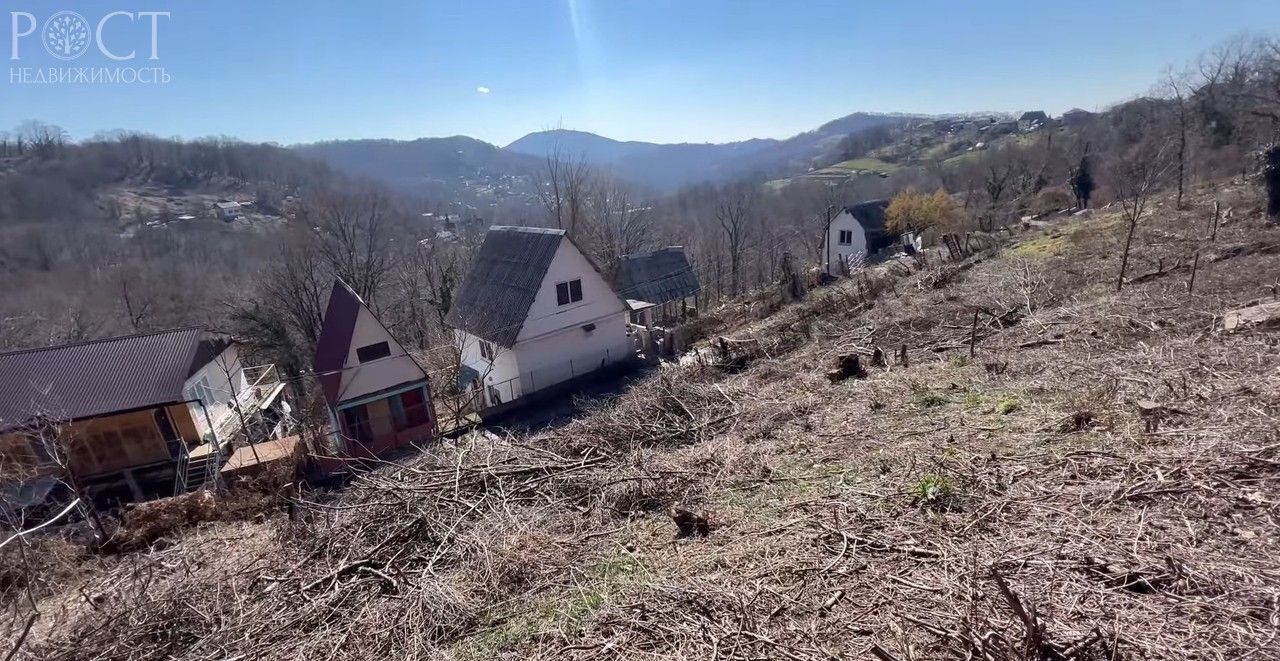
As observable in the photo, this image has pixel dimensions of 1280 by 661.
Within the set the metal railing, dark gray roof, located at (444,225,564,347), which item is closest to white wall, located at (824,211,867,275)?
dark gray roof, located at (444,225,564,347)

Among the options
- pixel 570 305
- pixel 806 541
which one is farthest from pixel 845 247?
pixel 806 541

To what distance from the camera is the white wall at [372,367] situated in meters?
15.1

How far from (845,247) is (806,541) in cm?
3505

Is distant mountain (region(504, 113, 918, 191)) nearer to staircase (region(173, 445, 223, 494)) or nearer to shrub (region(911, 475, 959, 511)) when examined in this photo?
staircase (region(173, 445, 223, 494))

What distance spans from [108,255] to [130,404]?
1207 inches

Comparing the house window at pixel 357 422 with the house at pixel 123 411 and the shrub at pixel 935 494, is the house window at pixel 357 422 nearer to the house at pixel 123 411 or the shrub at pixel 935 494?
the house at pixel 123 411

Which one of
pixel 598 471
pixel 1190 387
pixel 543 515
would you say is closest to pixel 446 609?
pixel 543 515

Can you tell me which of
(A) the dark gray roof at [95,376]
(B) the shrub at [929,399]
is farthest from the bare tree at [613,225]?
(B) the shrub at [929,399]

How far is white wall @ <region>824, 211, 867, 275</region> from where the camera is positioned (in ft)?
112

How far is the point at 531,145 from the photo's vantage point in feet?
410

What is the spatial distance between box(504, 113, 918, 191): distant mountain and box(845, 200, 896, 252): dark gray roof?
6099 centimetres

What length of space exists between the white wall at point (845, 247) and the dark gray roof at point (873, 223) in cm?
25

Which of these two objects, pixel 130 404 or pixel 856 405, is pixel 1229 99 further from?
pixel 130 404

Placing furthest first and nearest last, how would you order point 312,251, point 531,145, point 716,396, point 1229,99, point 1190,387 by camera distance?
point 531,145 < point 1229,99 < point 312,251 < point 716,396 < point 1190,387
